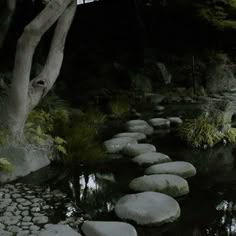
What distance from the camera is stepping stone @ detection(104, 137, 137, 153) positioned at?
6199 mm

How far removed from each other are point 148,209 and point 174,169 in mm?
1368

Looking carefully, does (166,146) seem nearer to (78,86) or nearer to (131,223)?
(131,223)

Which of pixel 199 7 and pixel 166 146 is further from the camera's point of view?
pixel 199 7

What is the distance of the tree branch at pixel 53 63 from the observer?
5520 mm

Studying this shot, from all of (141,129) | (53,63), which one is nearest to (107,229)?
(53,63)

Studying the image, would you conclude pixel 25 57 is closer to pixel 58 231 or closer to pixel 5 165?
pixel 5 165

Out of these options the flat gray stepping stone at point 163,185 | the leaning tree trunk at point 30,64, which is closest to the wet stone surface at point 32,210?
the flat gray stepping stone at point 163,185

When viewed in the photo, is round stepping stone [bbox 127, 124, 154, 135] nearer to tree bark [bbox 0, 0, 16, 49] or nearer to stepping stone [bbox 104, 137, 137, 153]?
stepping stone [bbox 104, 137, 137, 153]

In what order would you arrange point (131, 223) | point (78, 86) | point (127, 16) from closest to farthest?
point (131, 223) < point (78, 86) < point (127, 16)

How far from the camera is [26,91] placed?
5195 millimetres

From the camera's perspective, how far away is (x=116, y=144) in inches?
249

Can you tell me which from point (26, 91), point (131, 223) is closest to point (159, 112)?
point (26, 91)

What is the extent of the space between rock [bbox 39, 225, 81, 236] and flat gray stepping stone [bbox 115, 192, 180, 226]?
0.65 meters

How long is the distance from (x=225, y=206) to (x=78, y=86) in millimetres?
7335
